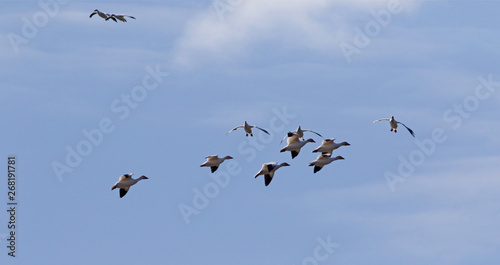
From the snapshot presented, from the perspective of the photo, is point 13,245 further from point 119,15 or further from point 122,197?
point 119,15

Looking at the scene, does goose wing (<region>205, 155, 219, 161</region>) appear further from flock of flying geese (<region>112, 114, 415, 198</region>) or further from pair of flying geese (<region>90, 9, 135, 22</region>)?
pair of flying geese (<region>90, 9, 135, 22</region>)

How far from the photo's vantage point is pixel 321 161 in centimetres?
9481

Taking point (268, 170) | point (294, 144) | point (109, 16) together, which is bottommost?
point (268, 170)

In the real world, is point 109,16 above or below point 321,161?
above

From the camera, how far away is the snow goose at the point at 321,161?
311ft

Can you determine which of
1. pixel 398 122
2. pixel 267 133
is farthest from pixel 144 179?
pixel 398 122

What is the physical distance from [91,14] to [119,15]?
1.86 m

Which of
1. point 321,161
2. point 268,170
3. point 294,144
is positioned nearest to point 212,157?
point 268,170

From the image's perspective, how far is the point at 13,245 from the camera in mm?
94875

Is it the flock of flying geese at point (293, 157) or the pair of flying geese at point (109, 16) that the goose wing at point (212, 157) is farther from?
the pair of flying geese at point (109, 16)

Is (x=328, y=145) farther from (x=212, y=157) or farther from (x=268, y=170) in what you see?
(x=212, y=157)

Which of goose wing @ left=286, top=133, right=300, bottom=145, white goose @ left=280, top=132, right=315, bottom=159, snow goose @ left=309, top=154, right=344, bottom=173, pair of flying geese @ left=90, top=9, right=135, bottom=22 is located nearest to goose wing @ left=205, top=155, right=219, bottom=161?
white goose @ left=280, top=132, right=315, bottom=159

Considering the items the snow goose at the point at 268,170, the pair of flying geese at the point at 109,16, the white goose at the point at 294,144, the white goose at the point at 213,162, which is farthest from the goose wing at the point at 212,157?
the pair of flying geese at the point at 109,16

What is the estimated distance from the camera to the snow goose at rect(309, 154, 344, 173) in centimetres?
9469
